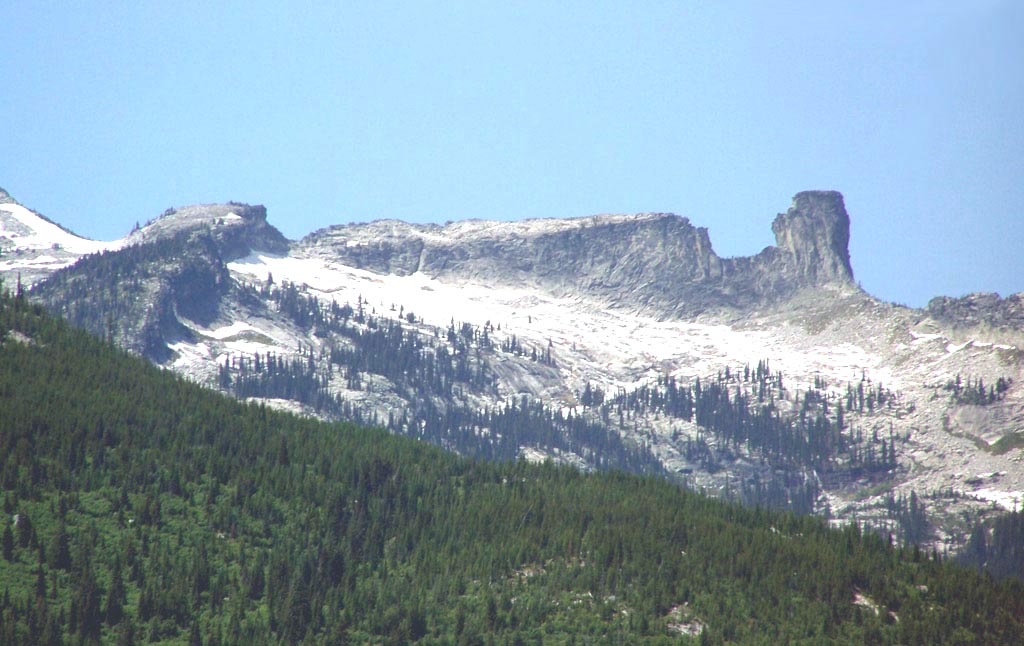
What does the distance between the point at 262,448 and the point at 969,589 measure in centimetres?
10287

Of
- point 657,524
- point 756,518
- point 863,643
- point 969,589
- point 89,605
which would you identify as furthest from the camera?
point 756,518

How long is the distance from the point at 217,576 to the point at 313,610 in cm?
1318

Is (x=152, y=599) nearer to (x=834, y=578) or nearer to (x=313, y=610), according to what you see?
(x=313, y=610)

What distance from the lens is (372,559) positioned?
178m

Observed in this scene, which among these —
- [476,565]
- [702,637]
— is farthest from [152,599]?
[702,637]

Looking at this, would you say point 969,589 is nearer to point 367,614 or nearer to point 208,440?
point 367,614

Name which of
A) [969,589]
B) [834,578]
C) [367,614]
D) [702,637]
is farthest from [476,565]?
[969,589]

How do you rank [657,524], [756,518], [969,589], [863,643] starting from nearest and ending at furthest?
[863,643] < [969,589] < [657,524] < [756,518]

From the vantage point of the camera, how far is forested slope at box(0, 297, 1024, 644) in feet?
503

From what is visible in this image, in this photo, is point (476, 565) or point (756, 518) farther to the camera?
point (756, 518)

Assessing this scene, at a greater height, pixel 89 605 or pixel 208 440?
pixel 208 440

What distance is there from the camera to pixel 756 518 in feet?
645

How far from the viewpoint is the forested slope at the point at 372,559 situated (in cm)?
15325

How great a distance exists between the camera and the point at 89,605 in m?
146
